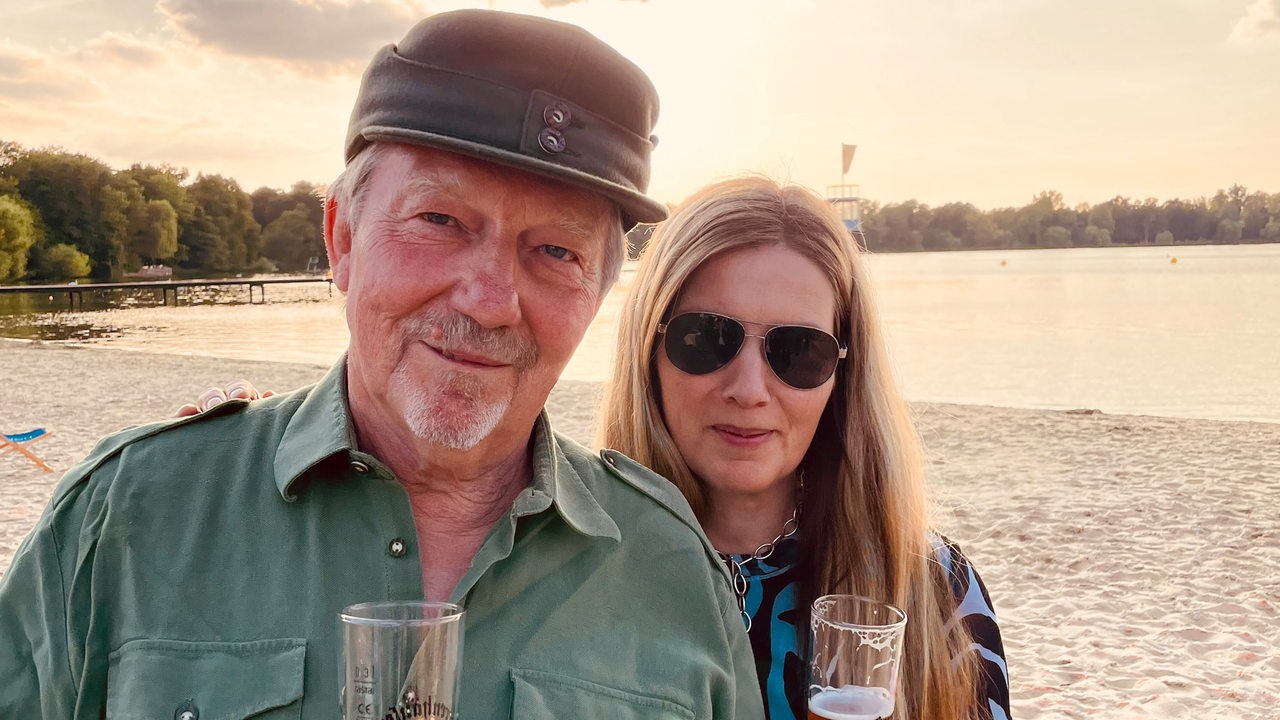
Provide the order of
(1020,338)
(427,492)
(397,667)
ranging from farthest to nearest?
(1020,338) → (427,492) → (397,667)

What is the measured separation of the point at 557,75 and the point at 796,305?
1.16m

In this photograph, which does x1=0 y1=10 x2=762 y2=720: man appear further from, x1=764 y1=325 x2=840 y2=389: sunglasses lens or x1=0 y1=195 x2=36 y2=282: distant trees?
x1=0 y1=195 x2=36 y2=282: distant trees

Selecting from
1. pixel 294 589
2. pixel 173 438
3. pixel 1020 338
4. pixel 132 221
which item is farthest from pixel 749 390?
pixel 132 221

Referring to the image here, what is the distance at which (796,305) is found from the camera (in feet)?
9.12

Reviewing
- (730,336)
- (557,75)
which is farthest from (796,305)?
(557,75)

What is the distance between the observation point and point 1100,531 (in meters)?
9.64

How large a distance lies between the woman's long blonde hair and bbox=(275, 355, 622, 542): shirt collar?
0.71 metres

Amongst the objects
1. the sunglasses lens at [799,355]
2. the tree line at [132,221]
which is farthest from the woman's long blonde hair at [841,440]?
the tree line at [132,221]

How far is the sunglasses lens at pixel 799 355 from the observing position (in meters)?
2.74

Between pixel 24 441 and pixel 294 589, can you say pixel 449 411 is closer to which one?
pixel 294 589

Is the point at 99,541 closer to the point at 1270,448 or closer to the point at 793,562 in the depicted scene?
the point at 793,562

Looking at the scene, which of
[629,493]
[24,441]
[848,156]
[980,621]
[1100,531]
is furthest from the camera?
[848,156]

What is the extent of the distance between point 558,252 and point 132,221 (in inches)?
3637

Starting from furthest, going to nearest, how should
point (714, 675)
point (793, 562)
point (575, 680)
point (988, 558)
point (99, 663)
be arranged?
1. point (988, 558)
2. point (793, 562)
3. point (714, 675)
4. point (575, 680)
5. point (99, 663)
